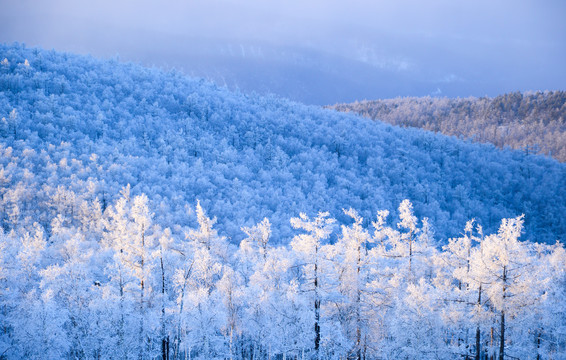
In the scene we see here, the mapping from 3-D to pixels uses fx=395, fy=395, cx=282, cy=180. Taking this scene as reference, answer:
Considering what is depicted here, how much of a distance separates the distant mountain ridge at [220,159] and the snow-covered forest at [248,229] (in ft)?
1.75

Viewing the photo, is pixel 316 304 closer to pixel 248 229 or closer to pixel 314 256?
pixel 314 256

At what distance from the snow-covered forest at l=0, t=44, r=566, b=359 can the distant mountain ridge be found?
21.0 inches

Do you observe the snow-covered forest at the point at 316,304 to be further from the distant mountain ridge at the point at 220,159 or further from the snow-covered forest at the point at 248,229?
the distant mountain ridge at the point at 220,159

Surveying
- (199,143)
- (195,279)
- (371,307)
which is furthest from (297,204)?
(371,307)

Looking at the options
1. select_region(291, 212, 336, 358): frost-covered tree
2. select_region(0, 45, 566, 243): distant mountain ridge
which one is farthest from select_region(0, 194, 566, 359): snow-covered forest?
select_region(0, 45, 566, 243): distant mountain ridge

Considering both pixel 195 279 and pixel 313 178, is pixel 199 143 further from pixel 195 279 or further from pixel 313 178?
pixel 195 279

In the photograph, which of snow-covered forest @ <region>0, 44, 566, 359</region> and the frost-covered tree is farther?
snow-covered forest @ <region>0, 44, 566, 359</region>

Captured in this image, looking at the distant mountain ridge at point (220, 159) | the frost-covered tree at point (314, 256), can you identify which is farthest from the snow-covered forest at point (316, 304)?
the distant mountain ridge at point (220, 159)

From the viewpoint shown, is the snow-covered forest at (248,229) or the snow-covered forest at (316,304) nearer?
the snow-covered forest at (316,304)

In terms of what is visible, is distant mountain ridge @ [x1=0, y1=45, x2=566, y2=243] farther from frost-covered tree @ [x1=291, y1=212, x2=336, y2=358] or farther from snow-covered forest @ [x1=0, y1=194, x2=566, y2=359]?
frost-covered tree @ [x1=291, y1=212, x2=336, y2=358]

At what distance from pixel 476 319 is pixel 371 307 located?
477 centimetres

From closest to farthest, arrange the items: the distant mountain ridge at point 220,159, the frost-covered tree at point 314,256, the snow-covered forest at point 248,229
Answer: the frost-covered tree at point 314,256 → the snow-covered forest at point 248,229 → the distant mountain ridge at point 220,159

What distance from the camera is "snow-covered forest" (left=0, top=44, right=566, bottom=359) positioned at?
1925cm

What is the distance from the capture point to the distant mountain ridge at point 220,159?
70625 mm
